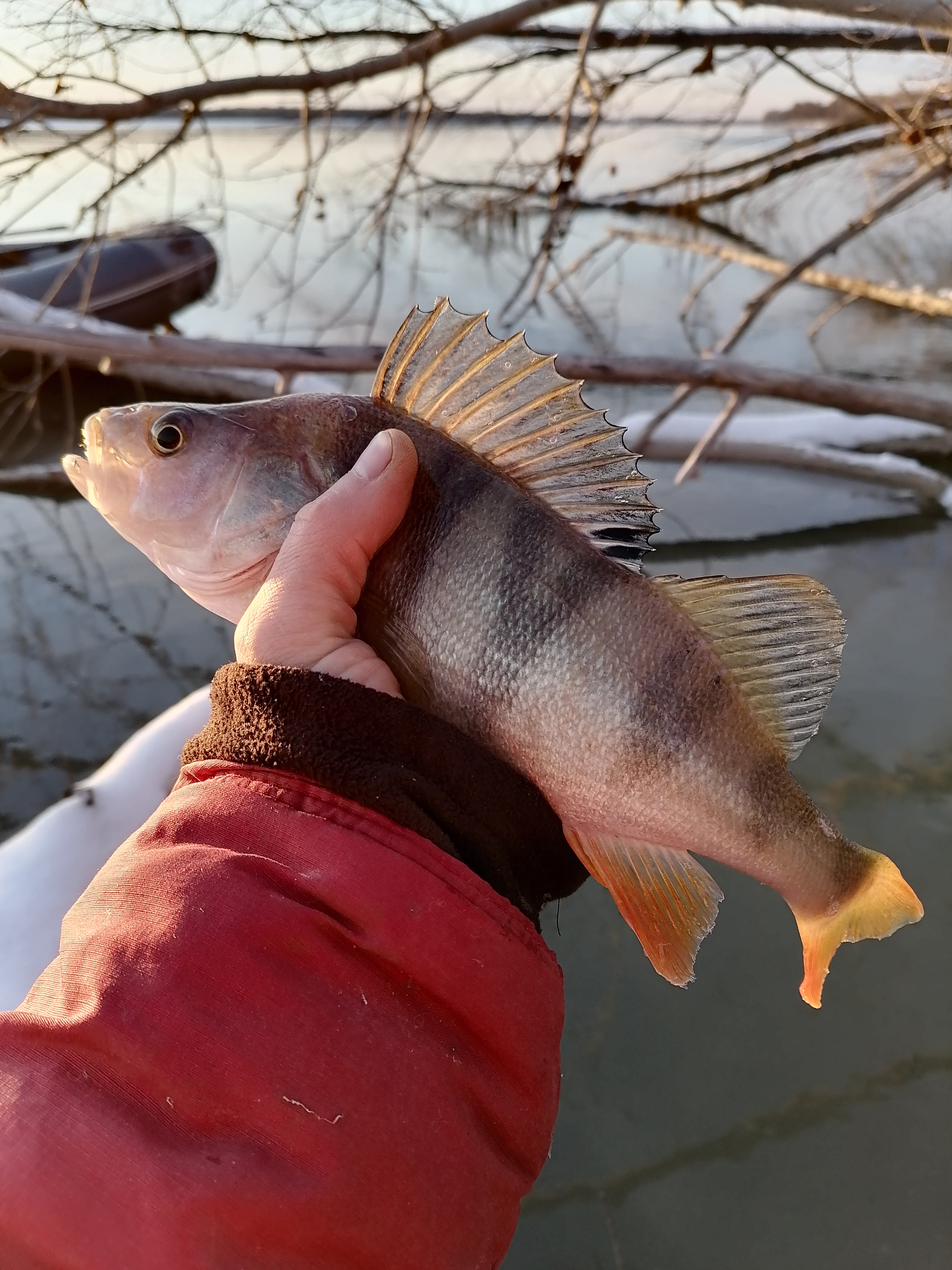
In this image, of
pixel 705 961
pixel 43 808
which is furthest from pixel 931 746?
pixel 43 808

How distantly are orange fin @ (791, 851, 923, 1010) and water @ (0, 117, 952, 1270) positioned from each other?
790 millimetres

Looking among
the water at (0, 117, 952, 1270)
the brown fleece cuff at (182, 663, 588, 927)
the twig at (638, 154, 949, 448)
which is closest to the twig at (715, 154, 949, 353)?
the twig at (638, 154, 949, 448)

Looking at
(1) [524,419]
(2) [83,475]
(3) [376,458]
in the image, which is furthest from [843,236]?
(2) [83,475]

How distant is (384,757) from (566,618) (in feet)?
0.96

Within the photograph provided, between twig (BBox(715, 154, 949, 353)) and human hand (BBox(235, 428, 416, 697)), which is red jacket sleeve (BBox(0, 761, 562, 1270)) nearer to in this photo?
human hand (BBox(235, 428, 416, 697))

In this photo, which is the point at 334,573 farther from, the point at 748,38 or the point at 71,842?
the point at 748,38

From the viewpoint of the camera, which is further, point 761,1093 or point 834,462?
point 834,462

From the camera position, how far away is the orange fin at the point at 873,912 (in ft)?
3.90

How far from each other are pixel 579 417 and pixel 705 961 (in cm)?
155

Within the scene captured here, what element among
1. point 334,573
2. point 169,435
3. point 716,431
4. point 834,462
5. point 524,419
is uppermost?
point 524,419

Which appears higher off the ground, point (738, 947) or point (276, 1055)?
point (276, 1055)

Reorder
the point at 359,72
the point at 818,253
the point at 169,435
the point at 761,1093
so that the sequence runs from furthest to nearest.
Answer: the point at 818,253 → the point at 359,72 → the point at 761,1093 → the point at 169,435

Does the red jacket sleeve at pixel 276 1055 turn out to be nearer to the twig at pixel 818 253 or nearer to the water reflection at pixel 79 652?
the water reflection at pixel 79 652

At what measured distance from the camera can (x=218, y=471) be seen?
4.08 ft
